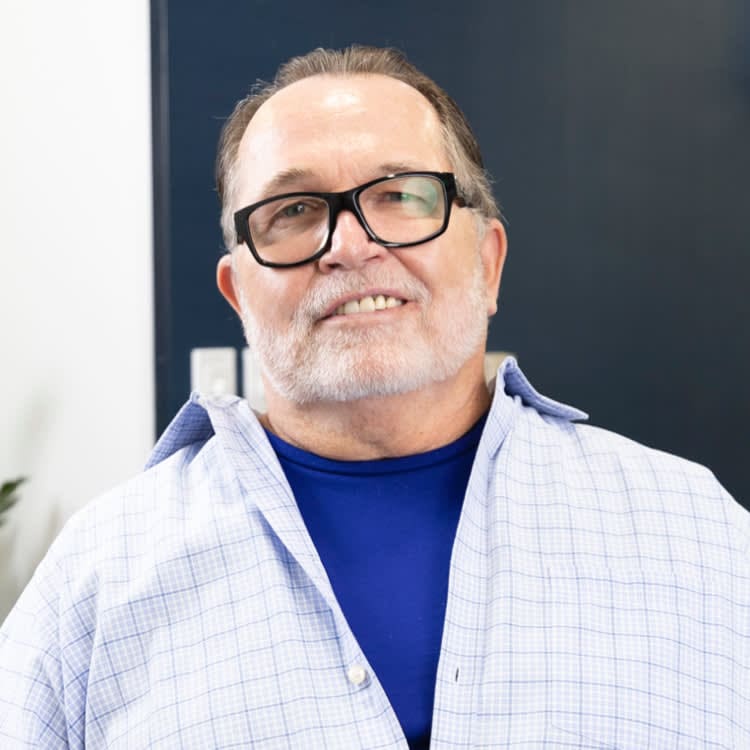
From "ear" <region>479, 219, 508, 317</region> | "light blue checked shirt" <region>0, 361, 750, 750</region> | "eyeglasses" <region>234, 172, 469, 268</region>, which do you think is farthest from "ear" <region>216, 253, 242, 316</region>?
"ear" <region>479, 219, 508, 317</region>

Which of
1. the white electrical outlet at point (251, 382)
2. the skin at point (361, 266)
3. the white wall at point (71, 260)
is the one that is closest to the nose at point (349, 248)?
the skin at point (361, 266)

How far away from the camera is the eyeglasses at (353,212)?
1224 mm

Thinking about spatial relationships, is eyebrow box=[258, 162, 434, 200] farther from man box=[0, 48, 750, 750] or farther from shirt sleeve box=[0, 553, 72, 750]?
shirt sleeve box=[0, 553, 72, 750]

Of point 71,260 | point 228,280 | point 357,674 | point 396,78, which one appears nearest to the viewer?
point 357,674

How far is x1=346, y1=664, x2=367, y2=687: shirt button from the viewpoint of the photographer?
109 cm

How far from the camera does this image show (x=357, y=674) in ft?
3.57

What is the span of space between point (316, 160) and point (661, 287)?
1.15 m

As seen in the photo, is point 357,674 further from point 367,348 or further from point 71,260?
point 71,260

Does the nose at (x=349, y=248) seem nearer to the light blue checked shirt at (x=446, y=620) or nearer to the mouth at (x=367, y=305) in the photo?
the mouth at (x=367, y=305)

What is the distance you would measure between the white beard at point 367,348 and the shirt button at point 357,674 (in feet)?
1.08

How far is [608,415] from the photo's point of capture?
2.15m

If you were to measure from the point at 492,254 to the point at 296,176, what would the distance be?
0.33 meters

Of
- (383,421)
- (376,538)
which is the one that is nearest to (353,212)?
(383,421)

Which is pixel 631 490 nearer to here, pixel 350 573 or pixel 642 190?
pixel 350 573
